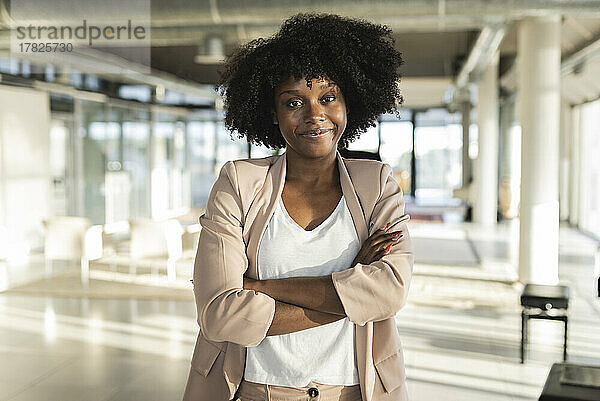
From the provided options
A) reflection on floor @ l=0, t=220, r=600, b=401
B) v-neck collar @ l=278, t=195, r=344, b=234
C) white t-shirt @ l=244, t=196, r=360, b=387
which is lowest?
reflection on floor @ l=0, t=220, r=600, b=401

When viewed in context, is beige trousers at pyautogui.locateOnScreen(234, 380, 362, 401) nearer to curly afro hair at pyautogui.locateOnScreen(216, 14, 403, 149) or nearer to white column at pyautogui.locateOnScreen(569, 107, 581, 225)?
curly afro hair at pyautogui.locateOnScreen(216, 14, 403, 149)

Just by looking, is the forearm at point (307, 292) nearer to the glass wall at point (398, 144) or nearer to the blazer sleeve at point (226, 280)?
the blazer sleeve at point (226, 280)

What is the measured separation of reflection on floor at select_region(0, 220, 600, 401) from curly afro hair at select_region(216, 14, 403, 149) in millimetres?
3608

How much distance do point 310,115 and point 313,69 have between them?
0.12 metres

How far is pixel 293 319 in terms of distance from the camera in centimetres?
167

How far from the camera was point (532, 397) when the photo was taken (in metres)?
5.05

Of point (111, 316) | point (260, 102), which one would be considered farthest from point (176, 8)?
point (260, 102)

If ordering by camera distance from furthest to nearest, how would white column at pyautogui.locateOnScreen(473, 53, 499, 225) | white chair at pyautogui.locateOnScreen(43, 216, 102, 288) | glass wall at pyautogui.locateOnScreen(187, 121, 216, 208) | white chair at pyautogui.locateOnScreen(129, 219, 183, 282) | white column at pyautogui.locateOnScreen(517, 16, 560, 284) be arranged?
white column at pyautogui.locateOnScreen(473, 53, 499, 225) < glass wall at pyautogui.locateOnScreen(187, 121, 216, 208) < white chair at pyautogui.locateOnScreen(43, 216, 102, 288) < white chair at pyautogui.locateOnScreen(129, 219, 183, 282) < white column at pyautogui.locateOnScreen(517, 16, 560, 284)

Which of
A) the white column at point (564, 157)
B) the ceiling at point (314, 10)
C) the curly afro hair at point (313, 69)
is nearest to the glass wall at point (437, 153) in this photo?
the white column at point (564, 157)

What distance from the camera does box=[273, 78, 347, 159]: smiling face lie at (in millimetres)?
1721

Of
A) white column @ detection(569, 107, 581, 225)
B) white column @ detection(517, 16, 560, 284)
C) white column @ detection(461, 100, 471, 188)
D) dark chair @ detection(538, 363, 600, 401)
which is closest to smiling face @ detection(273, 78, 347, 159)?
dark chair @ detection(538, 363, 600, 401)

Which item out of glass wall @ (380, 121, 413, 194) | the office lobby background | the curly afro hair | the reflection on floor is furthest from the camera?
glass wall @ (380, 121, 413, 194)

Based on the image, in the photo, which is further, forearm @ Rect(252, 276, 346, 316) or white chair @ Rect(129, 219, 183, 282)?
white chair @ Rect(129, 219, 183, 282)

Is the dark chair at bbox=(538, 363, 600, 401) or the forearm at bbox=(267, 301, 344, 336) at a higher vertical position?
the forearm at bbox=(267, 301, 344, 336)
